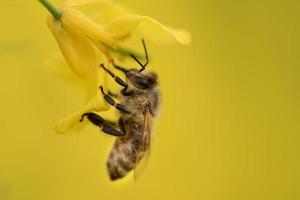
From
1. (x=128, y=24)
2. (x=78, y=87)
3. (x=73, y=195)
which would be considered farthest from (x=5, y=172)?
(x=128, y=24)

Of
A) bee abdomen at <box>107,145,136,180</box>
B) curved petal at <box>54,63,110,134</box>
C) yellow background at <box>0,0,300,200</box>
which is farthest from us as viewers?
yellow background at <box>0,0,300,200</box>

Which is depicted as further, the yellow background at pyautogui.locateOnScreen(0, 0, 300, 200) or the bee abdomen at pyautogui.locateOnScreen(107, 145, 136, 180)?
the yellow background at pyautogui.locateOnScreen(0, 0, 300, 200)

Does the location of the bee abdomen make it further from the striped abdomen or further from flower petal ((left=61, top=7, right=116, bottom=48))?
flower petal ((left=61, top=7, right=116, bottom=48))

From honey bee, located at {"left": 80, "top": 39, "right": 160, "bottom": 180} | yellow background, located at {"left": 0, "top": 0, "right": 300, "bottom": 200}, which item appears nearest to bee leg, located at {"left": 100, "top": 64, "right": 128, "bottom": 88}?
honey bee, located at {"left": 80, "top": 39, "right": 160, "bottom": 180}

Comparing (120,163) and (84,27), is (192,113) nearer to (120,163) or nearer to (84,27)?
(120,163)

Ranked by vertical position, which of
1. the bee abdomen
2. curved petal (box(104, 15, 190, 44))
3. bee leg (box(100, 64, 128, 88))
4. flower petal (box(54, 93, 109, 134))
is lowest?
the bee abdomen

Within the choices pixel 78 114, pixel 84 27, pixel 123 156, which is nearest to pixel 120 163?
pixel 123 156

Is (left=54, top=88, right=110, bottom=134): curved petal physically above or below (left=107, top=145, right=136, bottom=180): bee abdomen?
above

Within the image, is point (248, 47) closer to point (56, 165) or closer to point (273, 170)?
point (273, 170)
